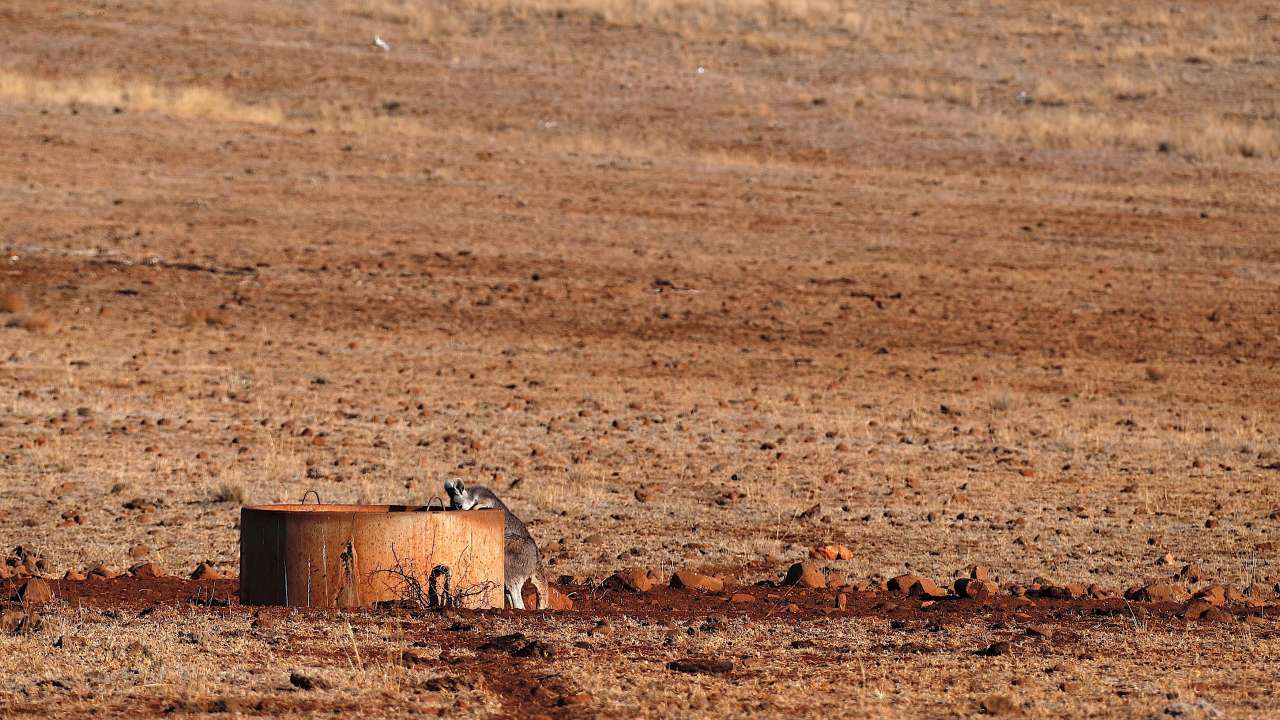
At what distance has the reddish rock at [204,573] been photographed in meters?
9.67

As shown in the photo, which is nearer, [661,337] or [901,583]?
[901,583]

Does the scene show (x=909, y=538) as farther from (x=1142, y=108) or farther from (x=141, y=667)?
(x=1142, y=108)

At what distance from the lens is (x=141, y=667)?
655cm

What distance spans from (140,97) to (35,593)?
856 inches

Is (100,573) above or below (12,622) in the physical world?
below

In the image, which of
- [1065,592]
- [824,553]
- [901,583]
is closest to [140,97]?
[824,553]

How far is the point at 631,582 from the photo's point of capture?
30.1ft

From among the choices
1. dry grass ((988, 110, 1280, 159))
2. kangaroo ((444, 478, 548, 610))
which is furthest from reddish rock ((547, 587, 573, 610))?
dry grass ((988, 110, 1280, 159))

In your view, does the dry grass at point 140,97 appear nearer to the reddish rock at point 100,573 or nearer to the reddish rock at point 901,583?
the reddish rock at point 100,573

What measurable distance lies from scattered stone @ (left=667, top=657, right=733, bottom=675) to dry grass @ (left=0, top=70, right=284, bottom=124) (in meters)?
22.5

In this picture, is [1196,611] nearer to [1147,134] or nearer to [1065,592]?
[1065,592]

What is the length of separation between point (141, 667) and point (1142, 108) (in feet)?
89.3

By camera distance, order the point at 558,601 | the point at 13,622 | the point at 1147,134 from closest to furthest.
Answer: the point at 13,622
the point at 558,601
the point at 1147,134

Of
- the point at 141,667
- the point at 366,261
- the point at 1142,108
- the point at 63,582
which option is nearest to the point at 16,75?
the point at 366,261
